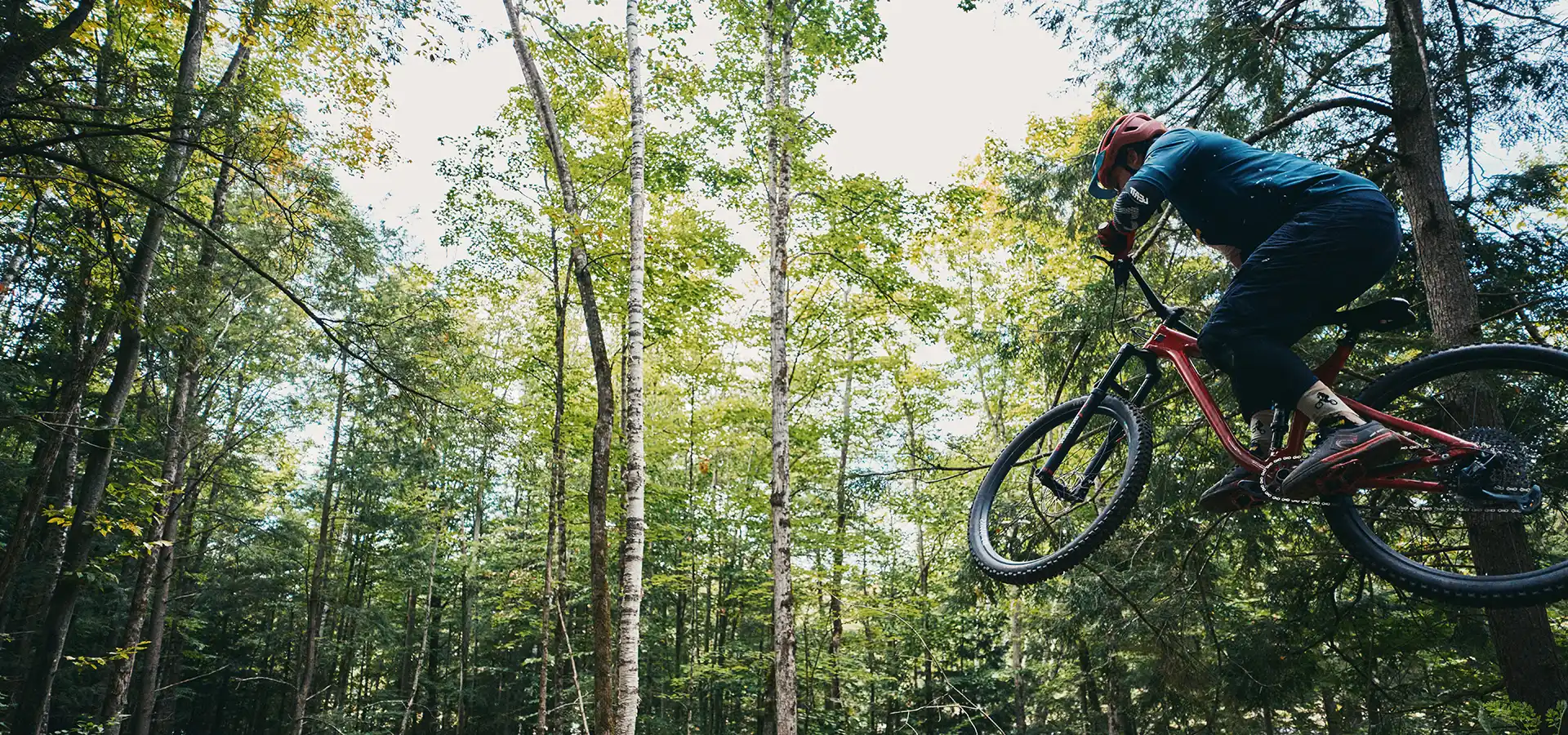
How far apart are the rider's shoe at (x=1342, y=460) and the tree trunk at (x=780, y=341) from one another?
6740mm

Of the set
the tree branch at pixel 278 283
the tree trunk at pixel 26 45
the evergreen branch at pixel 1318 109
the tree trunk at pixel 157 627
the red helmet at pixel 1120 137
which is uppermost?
the tree trunk at pixel 26 45

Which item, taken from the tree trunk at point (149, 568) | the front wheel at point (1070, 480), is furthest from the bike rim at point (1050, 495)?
the tree trunk at point (149, 568)

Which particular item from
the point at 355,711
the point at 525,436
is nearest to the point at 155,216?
the point at 525,436

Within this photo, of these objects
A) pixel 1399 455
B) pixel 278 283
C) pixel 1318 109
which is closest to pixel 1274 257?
pixel 1399 455

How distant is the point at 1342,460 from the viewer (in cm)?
212

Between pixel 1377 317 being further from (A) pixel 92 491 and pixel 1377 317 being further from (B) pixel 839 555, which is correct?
(B) pixel 839 555

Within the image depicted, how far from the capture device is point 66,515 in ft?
22.7

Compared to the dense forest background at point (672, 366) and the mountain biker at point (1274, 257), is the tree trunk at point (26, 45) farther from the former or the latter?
the mountain biker at point (1274, 257)

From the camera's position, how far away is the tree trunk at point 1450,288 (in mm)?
4199

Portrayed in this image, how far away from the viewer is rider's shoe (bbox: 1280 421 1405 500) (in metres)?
2.09

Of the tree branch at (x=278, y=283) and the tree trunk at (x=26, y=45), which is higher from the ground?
the tree trunk at (x=26, y=45)

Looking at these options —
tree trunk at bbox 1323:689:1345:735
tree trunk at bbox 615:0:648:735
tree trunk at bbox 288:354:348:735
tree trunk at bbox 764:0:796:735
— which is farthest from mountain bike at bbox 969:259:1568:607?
tree trunk at bbox 288:354:348:735

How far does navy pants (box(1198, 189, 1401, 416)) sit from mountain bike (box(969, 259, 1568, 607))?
14 cm

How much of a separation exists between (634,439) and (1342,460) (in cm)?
619
